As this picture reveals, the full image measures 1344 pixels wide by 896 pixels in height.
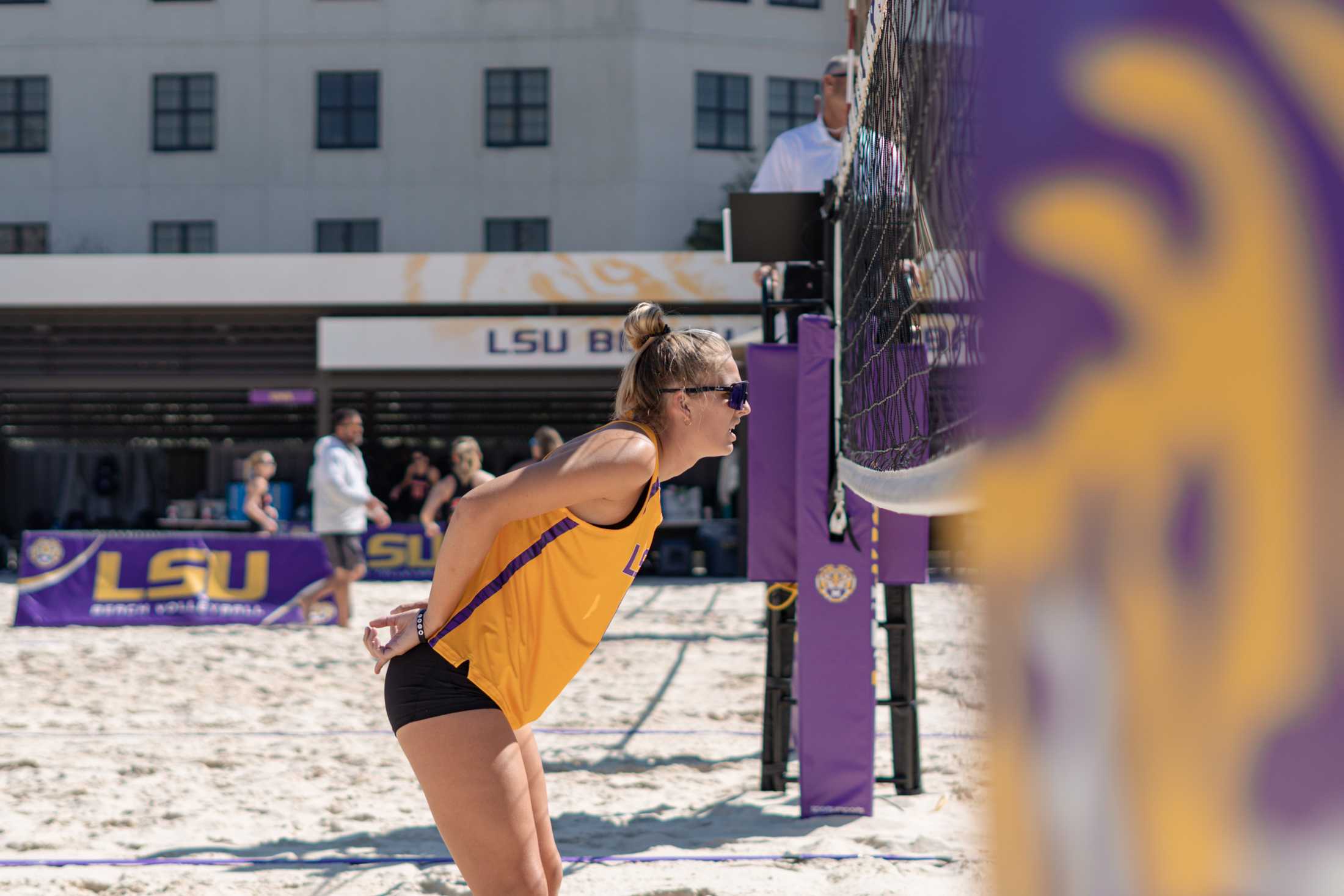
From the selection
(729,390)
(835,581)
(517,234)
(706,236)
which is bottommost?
(835,581)

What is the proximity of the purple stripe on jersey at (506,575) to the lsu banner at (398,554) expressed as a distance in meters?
12.0

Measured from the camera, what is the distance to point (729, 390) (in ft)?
7.93

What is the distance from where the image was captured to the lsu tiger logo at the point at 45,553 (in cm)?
1003

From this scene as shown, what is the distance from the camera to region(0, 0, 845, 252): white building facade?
24.2 meters

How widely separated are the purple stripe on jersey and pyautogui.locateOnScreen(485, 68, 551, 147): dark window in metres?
23.0

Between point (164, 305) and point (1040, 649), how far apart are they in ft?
58.4

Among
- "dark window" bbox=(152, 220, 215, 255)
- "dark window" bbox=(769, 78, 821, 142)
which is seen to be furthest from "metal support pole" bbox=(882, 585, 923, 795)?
"dark window" bbox=(152, 220, 215, 255)

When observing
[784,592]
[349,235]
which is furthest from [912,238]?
[349,235]

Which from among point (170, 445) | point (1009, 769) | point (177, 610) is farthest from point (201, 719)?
point (170, 445)

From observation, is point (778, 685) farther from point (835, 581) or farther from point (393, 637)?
point (393, 637)

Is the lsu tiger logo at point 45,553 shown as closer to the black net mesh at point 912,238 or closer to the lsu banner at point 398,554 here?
the lsu banner at point 398,554

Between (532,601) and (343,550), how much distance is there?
23.9 feet

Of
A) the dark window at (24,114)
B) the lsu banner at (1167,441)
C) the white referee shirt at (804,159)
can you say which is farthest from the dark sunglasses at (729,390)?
the dark window at (24,114)

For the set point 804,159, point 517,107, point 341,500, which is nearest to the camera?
point 804,159
